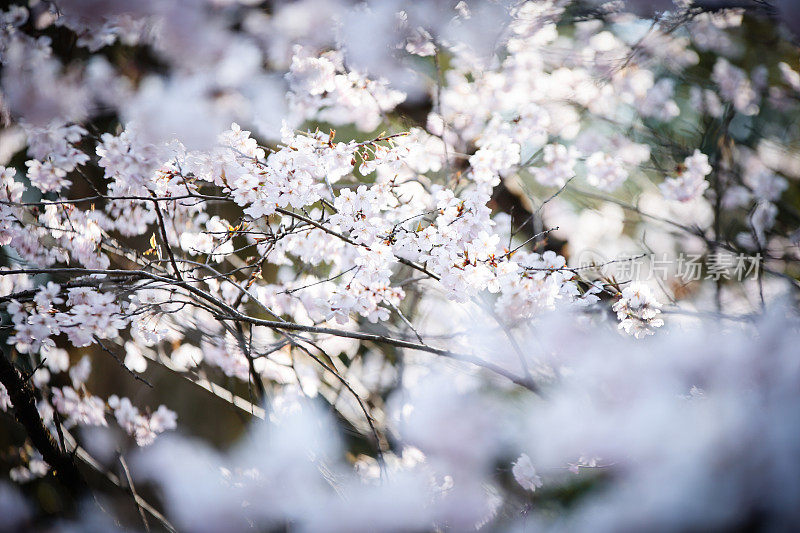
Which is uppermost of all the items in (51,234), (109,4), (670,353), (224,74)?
(109,4)

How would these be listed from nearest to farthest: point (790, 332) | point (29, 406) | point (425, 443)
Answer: point (790, 332) → point (425, 443) → point (29, 406)

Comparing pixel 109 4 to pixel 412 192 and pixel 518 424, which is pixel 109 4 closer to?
pixel 412 192

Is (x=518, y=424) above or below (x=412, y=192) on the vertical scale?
below

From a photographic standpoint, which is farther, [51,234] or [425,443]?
[51,234]

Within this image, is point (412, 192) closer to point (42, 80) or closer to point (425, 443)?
point (425, 443)

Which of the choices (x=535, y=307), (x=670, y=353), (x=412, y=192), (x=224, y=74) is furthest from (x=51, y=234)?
(x=670, y=353)

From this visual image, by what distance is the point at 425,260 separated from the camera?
1.13 metres

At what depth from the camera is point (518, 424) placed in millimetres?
1076

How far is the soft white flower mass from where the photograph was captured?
3.41 ft

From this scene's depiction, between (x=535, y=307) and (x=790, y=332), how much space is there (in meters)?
0.54

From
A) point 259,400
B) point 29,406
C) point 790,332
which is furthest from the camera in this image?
point 29,406

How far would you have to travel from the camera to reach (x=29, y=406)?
4.38 ft

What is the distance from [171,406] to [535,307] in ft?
3.27

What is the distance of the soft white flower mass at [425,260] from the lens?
104 cm
